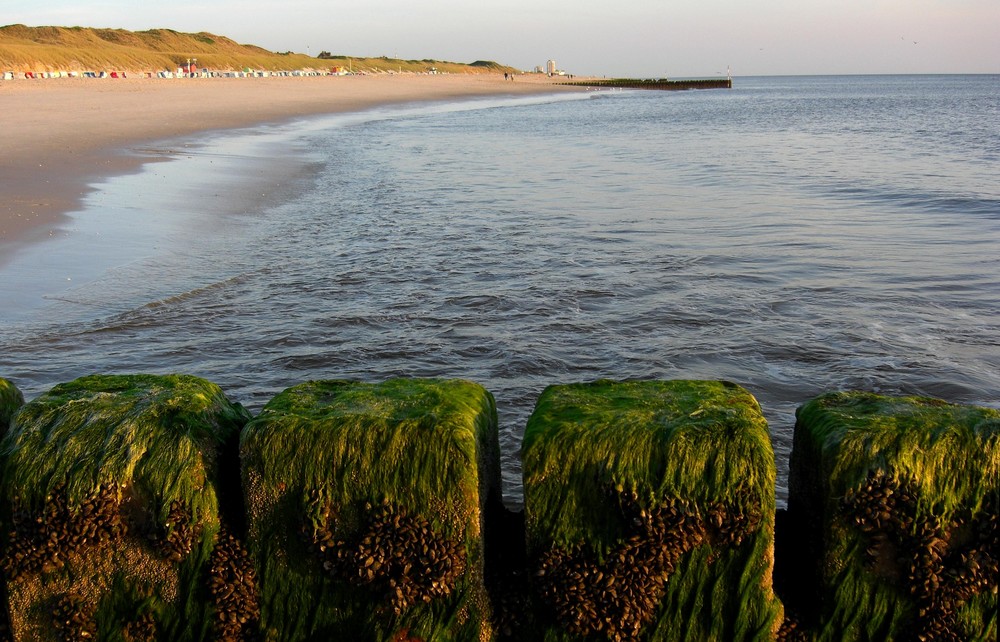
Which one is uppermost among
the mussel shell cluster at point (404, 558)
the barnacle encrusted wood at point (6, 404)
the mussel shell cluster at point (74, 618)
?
the barnacle encrusted wood at point (6, 404)

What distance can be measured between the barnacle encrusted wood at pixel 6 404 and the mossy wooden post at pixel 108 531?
1.33ft

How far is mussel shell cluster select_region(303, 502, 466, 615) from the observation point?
263 centimetres

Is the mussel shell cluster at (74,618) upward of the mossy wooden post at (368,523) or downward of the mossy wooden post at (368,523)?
downward

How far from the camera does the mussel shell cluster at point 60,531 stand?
2.71m

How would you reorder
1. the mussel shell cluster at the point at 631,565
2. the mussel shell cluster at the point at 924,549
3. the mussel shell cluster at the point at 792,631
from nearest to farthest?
1. the mussel shell cluster at the point at 924,549
2. the mussel shell cluster at the point at 631,565
3. the mussel shell cluster at the point at 792,631

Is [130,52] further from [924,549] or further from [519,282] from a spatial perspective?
[924,549]

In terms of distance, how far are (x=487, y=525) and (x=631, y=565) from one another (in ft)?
1.95

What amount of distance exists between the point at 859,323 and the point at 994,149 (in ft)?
71.2

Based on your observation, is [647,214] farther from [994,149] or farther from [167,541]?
[994,149]

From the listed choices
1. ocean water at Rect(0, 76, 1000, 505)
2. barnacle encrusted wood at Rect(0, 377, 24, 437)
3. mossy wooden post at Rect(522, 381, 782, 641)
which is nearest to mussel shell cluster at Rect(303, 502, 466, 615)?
mossy wooden post at Rect(522, 381, 782, 641)

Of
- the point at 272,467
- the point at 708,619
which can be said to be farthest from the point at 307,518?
the point at 708,619

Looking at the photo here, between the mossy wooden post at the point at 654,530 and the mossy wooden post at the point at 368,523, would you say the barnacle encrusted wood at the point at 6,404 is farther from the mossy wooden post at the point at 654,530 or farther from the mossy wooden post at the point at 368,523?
the mossy wooden post at the point at 654,530

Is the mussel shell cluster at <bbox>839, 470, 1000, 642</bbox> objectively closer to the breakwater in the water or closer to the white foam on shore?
the breakwater in the water

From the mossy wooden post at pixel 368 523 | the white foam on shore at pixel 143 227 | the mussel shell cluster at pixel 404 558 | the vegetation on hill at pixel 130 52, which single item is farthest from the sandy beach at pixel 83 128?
the vegetation on hill at pixel 130 52
